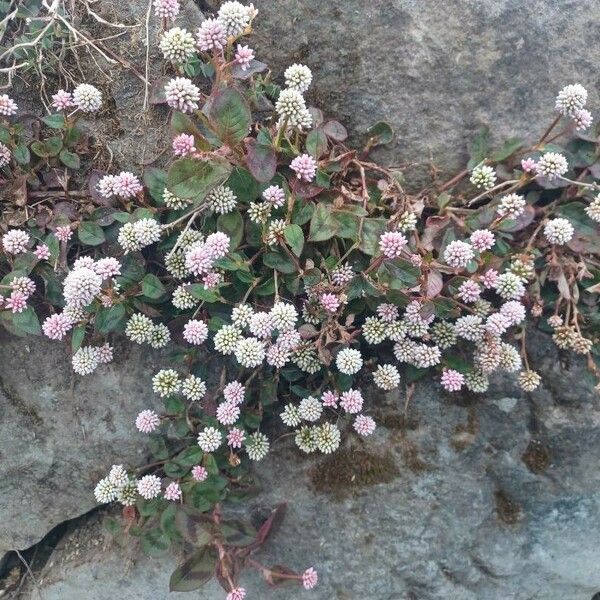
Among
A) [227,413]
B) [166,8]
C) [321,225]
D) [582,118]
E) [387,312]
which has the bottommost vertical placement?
[227,413]

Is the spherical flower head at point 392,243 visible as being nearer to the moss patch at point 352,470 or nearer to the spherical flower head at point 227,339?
the spherical flower head at point 227,339

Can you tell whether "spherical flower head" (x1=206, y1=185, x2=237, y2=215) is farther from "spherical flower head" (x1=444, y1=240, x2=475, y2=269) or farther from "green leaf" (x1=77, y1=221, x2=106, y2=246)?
"spherical flower head" (x1=444, y1=240, x2=475, y2=269)

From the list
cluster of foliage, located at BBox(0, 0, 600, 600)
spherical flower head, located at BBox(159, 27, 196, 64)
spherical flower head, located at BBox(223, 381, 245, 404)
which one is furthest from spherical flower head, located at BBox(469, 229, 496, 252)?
spherical flower head, located at BBox(159, 27, 196, 64)

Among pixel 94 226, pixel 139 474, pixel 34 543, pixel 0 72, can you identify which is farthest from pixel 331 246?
pixel 34 543

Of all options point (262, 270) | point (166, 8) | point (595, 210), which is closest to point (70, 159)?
point (166, 8)

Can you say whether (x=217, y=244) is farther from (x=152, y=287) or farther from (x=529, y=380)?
(x=529, y=380)

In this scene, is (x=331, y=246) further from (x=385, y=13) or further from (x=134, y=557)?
(x=134, y=557)
